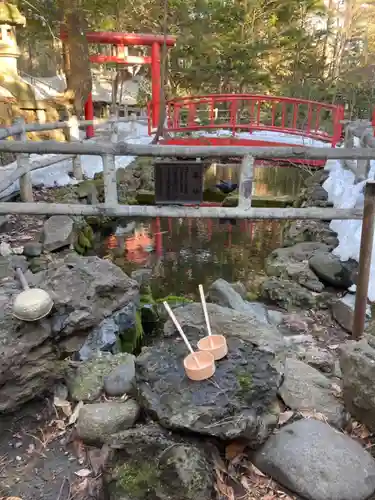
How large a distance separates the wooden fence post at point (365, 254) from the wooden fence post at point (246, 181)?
1019 mm

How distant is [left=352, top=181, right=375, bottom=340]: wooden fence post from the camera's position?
10.2 ft

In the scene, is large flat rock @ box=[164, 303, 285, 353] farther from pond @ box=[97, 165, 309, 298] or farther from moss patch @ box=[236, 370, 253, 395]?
pond @ box=[97, 165, 309, 298]

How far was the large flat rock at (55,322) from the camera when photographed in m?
2.28

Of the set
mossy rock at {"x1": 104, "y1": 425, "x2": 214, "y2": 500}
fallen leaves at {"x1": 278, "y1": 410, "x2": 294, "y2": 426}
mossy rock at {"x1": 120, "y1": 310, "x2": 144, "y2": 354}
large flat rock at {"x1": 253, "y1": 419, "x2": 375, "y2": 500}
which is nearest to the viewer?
mossy rock at {"x1": 104, "y1": 425, "x2": 214, "y2": 500}

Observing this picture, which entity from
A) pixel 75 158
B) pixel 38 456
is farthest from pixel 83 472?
pixel 75 158

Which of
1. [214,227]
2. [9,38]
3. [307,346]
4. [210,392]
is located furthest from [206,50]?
[210,392]

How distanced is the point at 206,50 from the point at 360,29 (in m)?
11.6

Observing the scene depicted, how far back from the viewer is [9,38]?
10500mm

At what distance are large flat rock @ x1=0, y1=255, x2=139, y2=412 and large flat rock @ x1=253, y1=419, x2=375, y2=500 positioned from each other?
4.16 ft

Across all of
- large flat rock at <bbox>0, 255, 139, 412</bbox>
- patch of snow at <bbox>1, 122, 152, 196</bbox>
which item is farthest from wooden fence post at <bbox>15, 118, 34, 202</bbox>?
large flat rock at <bbox>0, 255, 139, 412</bbox>

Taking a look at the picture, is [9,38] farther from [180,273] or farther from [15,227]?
[180,273]

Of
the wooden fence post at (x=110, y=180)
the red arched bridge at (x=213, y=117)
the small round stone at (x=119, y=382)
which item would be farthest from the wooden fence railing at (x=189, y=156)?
the red arched bridge at (x=213, y=117)

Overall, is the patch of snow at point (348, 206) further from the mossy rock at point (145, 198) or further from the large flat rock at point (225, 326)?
the mossy rock at point (145, 198)

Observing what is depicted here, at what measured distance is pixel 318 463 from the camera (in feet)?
5.90
